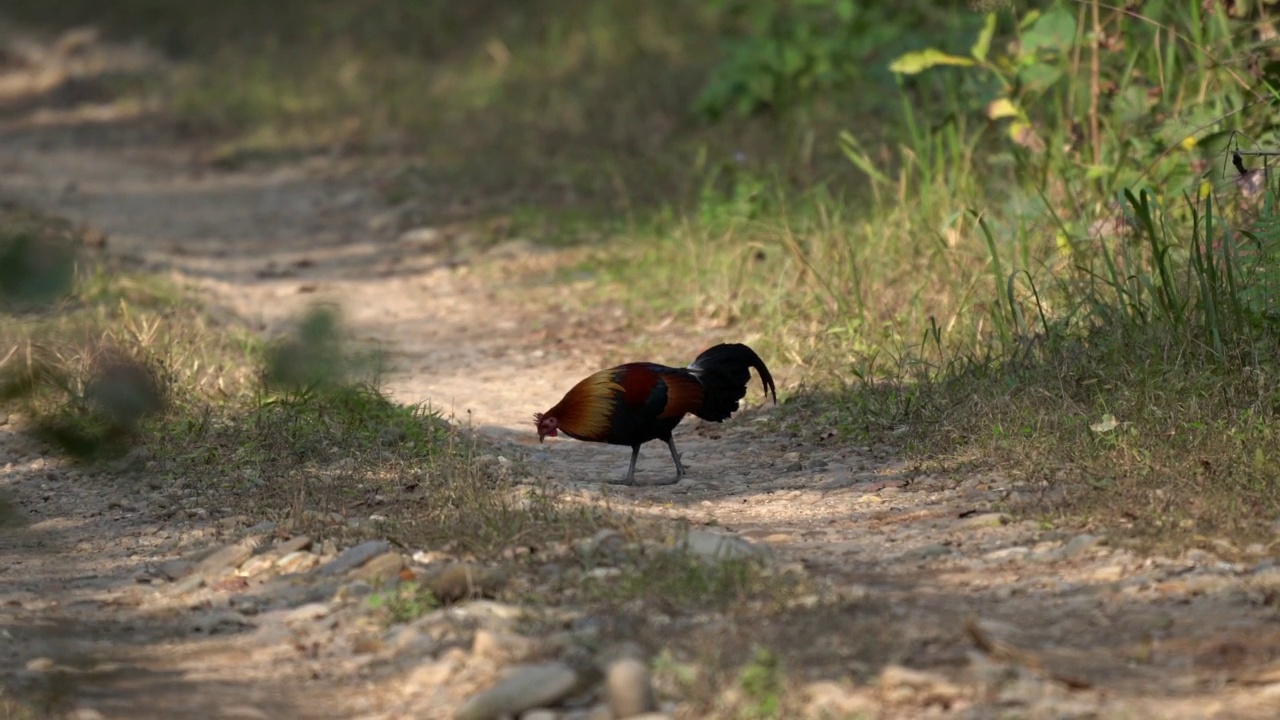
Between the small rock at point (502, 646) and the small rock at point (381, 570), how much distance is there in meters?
0.55

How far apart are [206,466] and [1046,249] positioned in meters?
3.46

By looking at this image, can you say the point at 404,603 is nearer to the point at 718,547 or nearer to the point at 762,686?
the point at 718,547

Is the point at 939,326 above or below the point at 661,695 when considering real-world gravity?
above

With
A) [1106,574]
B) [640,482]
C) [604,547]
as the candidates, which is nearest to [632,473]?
[640,482]

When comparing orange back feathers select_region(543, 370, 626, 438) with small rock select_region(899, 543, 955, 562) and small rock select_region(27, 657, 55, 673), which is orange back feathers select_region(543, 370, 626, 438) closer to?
small rock select_region(899, 543, 955, 562)

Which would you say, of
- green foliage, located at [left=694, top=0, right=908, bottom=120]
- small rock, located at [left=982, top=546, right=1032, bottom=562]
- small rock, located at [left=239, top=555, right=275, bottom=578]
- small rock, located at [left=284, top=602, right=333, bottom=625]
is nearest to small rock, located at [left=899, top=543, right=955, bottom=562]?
small rock, located at [left=982, top=546, right=1032, bottom=562]

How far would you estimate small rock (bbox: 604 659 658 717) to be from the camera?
114 inches

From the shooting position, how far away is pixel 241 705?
315cm

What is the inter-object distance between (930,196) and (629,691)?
4.43m

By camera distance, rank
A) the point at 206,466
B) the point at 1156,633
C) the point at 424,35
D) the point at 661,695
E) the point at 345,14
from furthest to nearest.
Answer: the point at 345,14 < the point at 424,35 < the point at 206,466 < the point at 1156,633 < the point at 661,695

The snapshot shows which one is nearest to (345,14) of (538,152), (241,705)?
(538,152)

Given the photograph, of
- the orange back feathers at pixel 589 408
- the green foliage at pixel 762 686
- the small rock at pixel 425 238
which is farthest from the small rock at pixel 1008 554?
the small rock at pixel 425 238

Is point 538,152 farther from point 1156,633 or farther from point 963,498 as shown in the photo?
point 1156,633

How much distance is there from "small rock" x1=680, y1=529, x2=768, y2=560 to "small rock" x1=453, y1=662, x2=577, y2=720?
0.72 metres
